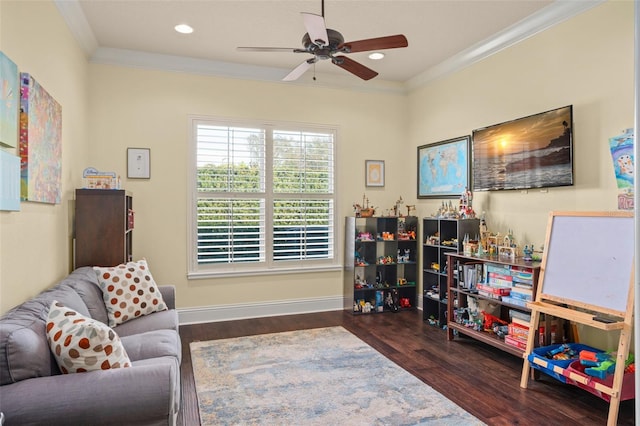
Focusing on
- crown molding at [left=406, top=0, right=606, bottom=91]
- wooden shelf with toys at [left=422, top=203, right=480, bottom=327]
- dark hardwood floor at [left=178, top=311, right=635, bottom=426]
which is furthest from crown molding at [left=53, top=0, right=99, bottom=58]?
wooden shelf with toys at [left=422, top=203, right=480, bottom=327]

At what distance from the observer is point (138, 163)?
4.51 m

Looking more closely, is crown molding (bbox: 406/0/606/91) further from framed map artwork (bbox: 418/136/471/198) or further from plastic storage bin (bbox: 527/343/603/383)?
plastic storage bin (bbox: 527/343/603/383)

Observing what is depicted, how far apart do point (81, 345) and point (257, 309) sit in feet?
10.4

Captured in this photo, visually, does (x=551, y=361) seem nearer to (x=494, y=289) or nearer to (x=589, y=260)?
(x=589, y=260)

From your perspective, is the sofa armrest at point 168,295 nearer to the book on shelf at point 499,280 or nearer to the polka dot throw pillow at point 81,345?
the polka dot throw pillow at point 81,345

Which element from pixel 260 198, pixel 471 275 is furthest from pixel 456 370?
pixel 260 198

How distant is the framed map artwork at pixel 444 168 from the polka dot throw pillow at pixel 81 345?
3835mm

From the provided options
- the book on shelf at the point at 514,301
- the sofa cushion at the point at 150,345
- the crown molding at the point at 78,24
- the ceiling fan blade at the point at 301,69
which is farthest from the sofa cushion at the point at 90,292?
the book on shelf at the point at 514,301

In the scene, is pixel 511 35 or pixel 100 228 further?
pixel 511 35

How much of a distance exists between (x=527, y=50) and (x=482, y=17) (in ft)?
1.85

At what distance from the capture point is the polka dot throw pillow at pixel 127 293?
3076 millimetres

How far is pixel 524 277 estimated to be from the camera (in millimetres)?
3396

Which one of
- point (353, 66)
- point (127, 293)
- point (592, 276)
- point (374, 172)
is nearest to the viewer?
point (592, 276)

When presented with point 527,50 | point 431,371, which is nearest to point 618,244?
point 431,371
